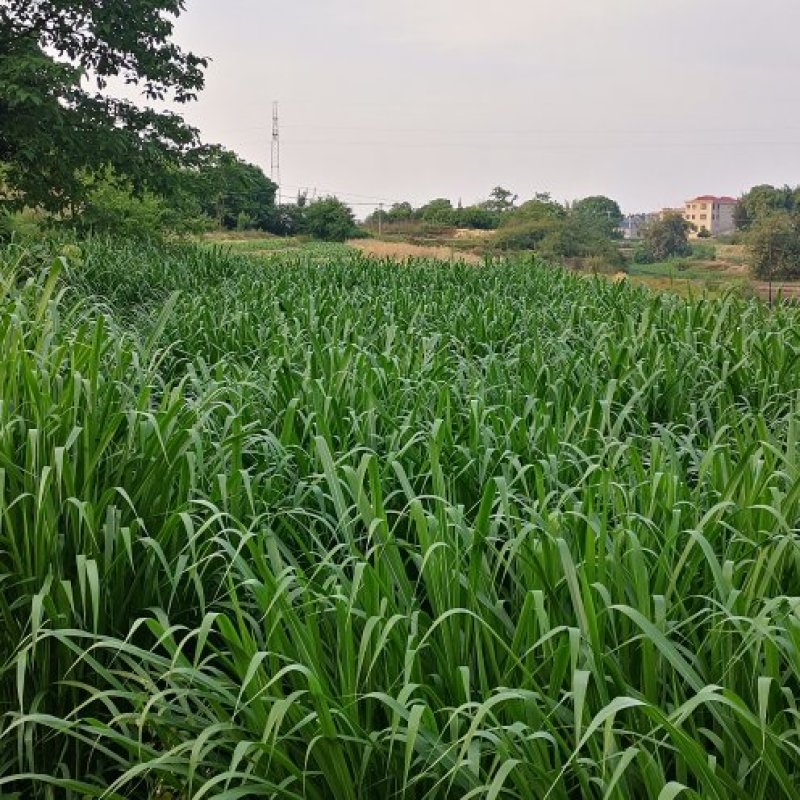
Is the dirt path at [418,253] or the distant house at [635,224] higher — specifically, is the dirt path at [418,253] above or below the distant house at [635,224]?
below

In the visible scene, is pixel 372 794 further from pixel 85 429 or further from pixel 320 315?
pixel 320 315

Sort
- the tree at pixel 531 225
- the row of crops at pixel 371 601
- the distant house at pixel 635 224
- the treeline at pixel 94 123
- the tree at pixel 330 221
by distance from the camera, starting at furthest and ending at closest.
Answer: the tree at pixel 330 221 < the distant house at pixel 635 224 < the tree at pixel 531 225 < the treeline at pixel 94 123 < the row of crops at pixel 371 601

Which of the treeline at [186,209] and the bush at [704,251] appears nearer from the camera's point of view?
the treeline at [186,209]

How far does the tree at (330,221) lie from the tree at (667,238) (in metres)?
14.5

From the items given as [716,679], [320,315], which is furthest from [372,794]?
[320,315]

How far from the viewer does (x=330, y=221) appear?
41.3 meters

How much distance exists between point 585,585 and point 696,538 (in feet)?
0.83

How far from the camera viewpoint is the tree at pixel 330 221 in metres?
40.8

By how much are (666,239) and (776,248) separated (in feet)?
30.3

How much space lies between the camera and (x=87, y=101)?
1223 cm

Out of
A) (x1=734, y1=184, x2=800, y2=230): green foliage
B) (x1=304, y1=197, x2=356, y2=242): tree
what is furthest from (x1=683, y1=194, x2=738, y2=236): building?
(x1=304, y1=197, x2=356, y2=242): tree

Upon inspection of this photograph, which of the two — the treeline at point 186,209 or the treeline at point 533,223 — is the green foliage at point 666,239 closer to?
the treeline at point 533,223

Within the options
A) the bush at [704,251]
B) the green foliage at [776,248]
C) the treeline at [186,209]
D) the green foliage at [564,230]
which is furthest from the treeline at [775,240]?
the treeline at [186,209]

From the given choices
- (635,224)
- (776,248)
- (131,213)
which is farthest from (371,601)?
(635,224)
